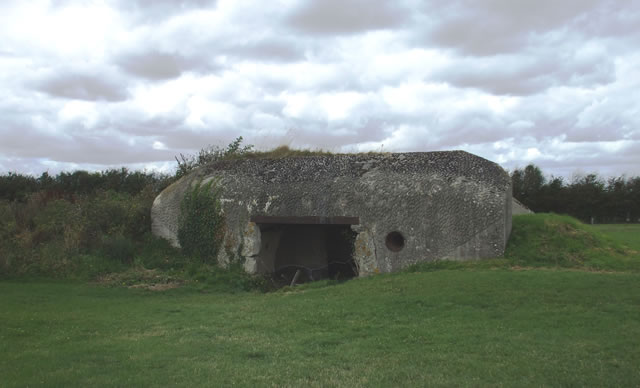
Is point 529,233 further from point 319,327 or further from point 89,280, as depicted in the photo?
point 89,280

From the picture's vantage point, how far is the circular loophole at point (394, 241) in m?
14.7

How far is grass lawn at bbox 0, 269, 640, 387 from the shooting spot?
6086 millimetres

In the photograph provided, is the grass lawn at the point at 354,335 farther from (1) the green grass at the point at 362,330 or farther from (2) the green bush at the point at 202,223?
(2) the green bush at the point at 202,223

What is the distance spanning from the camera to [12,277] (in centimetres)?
1399

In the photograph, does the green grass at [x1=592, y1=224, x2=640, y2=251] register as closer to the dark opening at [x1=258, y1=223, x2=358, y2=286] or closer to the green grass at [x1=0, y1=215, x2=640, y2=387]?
the green grass at [x1=0, y1=215, x2=640, y2=387]

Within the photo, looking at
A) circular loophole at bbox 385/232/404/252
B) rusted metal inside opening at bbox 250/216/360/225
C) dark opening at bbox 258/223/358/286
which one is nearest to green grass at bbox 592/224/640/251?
circular loophole at bbox 385/232/404/252

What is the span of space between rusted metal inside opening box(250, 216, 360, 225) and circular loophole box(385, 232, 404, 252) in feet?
3.24

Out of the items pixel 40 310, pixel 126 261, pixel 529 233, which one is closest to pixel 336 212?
pixel 529 233

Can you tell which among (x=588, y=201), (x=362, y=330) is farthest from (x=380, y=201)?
(x=588, y=201)

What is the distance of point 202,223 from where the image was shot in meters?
16.6

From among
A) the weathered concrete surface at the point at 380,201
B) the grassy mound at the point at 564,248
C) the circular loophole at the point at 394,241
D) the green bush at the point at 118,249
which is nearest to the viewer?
the grassy mound at the point at 564,248

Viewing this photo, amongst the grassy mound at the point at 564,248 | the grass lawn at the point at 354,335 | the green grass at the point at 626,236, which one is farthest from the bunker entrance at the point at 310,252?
the green grass at the point at 626,236

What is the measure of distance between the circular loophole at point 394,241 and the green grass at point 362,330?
100 cm

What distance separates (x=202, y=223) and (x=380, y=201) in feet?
18.9
